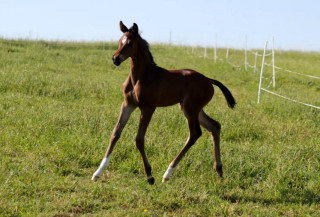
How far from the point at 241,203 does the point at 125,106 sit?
6.15ft

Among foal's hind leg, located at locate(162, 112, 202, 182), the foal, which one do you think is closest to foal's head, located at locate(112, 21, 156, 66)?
the foal

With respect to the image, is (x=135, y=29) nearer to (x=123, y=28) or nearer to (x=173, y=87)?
(x=123, y=28)

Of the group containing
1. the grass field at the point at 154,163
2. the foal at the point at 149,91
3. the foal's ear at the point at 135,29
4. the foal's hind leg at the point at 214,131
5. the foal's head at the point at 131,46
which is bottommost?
the grass field at the point at 154,163

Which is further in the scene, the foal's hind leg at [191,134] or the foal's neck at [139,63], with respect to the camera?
the foal's hind leg at [191,134]

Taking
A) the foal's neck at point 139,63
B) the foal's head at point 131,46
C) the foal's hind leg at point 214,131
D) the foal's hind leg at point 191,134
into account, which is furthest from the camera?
the foal's hind leg at point 214,131

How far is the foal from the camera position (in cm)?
592

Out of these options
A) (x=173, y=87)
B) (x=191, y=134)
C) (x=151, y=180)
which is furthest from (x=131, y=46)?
(x=151, y=180)

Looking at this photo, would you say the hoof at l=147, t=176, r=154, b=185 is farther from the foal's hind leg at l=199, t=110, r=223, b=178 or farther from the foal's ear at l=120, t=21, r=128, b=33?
the foal's ear at l=120, t=21, r=128, b=33

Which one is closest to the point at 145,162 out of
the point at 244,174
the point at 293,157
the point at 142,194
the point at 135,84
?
the point at 142,194

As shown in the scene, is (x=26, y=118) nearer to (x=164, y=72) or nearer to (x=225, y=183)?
(x=164, y=72)

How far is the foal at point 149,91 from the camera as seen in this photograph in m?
5.92

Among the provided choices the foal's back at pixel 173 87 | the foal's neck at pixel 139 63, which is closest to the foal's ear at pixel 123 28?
the foal's neck at pixel 139 63

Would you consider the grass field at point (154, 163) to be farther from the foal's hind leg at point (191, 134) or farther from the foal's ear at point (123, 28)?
the foal's ear at point (123, 28)

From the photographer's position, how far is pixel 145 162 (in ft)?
19.5
